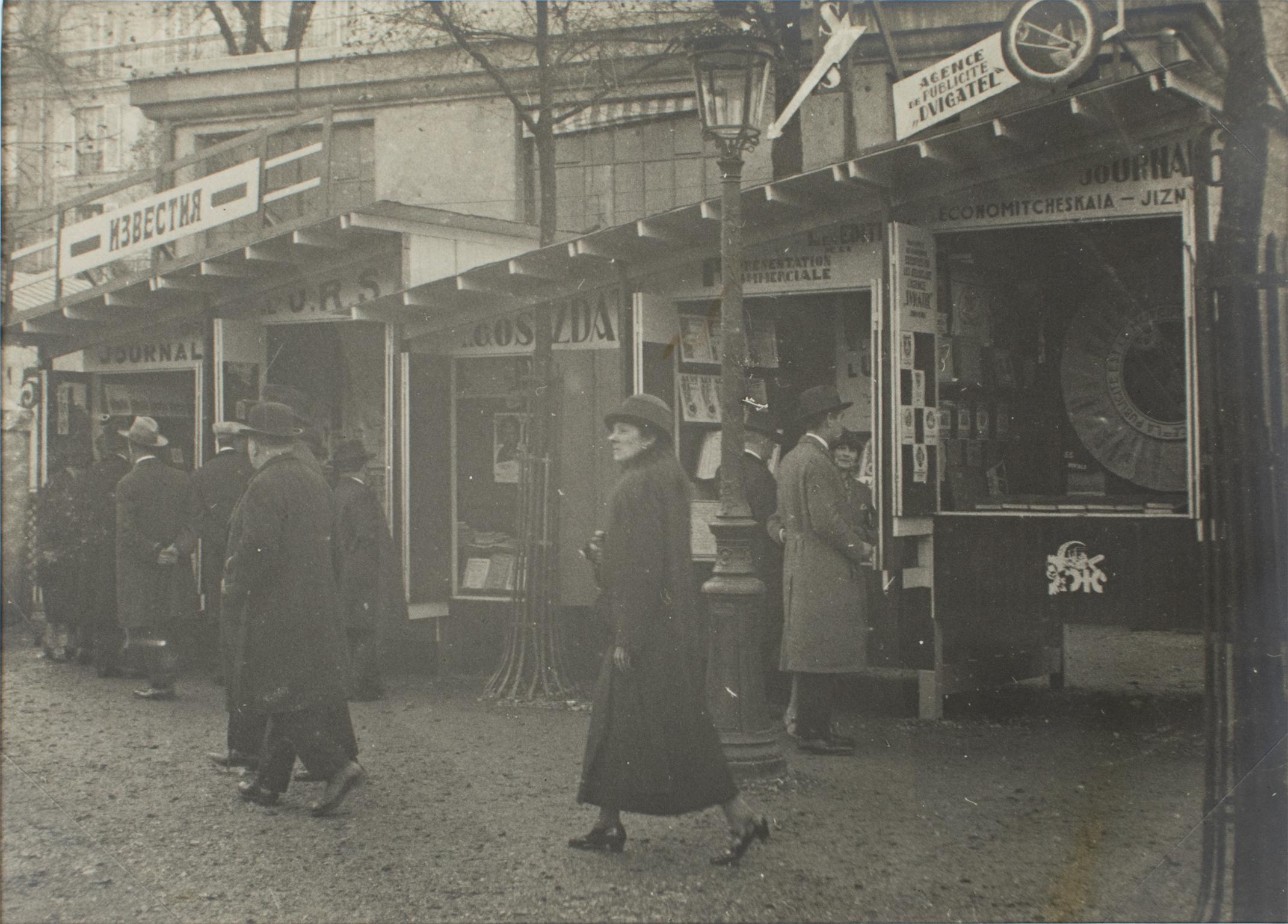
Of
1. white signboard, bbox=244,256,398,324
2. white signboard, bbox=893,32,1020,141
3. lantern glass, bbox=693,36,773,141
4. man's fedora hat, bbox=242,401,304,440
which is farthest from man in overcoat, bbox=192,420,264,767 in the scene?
white signboard, bbox=893,32,1020,141

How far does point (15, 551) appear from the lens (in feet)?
34.4

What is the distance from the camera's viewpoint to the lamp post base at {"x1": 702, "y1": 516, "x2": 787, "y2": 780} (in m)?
6.73

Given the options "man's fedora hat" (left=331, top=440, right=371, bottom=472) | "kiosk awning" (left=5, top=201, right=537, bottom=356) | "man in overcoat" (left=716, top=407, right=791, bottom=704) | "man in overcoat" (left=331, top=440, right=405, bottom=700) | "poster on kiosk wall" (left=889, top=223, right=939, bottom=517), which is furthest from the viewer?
"kiosk awning" (left=5, top=201, right=537, bottom=356)

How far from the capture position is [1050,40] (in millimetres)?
7020

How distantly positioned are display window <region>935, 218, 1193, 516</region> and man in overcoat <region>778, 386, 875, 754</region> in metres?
1.24

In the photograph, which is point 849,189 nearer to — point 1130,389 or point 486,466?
point 1130,389

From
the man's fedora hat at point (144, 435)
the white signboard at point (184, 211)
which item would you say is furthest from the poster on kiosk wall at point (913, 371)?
the white signboard at point (184, 211)

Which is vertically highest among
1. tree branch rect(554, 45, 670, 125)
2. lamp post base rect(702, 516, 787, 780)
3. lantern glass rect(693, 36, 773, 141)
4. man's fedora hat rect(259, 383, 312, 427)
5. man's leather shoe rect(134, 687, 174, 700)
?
tree branch rect(554, 45, 670, 125)

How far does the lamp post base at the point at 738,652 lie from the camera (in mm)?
6730

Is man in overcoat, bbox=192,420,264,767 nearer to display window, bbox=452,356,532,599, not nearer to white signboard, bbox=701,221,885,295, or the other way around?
display window, bbox=452,356,532,599

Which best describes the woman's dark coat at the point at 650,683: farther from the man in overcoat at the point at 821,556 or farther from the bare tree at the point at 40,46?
the bare tree at the point at 40,46

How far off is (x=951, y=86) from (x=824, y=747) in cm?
Answer: 380

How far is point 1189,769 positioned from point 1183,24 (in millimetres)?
3928

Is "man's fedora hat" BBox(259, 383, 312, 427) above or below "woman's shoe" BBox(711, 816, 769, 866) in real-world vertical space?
above
